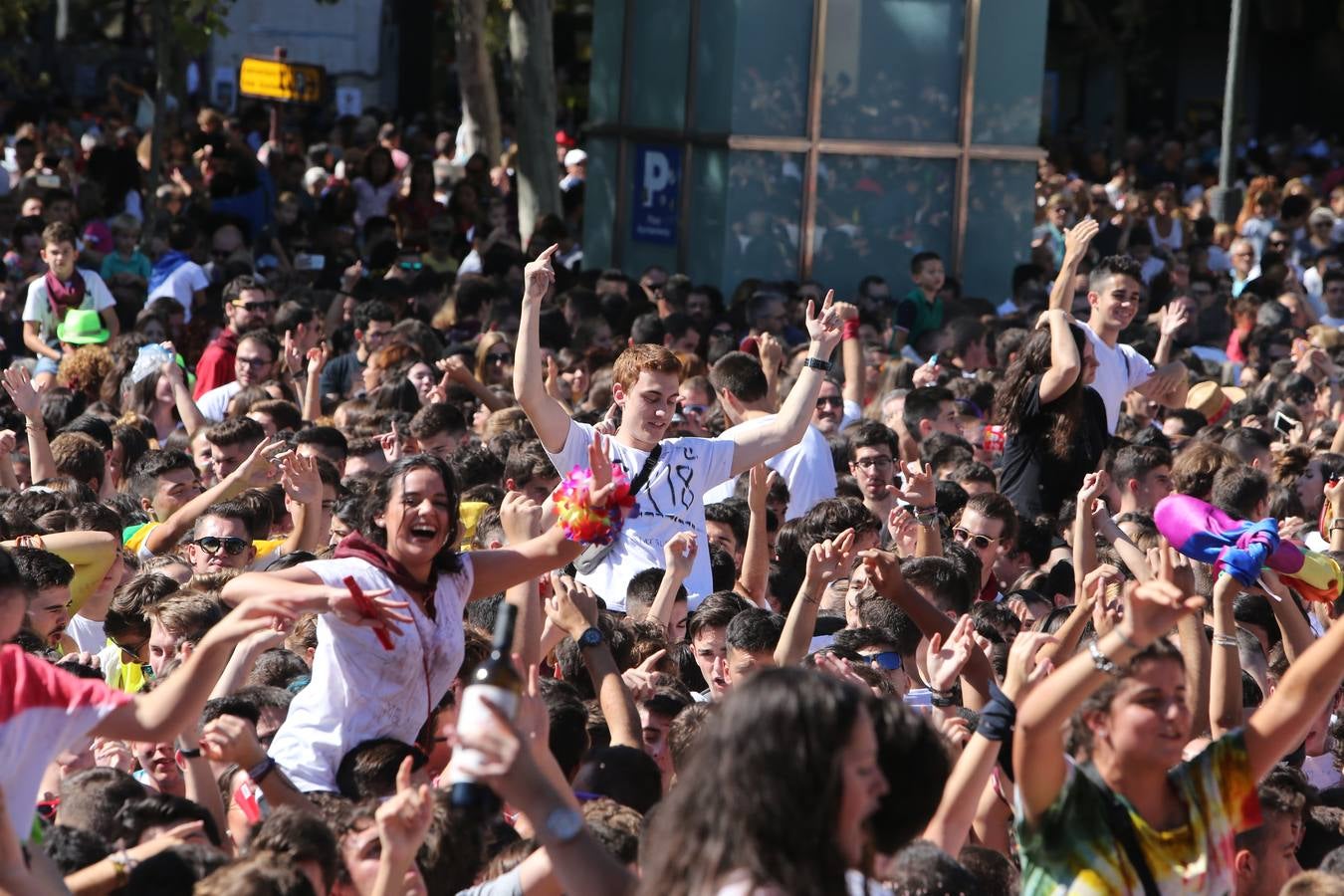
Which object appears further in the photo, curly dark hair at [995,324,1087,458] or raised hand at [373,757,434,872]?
curly dark hair at [995,324,1087,458]

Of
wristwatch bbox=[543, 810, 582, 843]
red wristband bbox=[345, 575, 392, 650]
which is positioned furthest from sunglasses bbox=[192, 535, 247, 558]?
wristwatch bbox=[543, 810, 582, 843]

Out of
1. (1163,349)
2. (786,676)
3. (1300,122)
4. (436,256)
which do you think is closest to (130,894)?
(786,676)

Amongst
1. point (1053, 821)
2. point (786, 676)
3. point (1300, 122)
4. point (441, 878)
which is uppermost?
point (1300, 122)

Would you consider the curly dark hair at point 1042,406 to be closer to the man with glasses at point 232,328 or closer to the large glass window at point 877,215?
the man with glasses at point 232,328

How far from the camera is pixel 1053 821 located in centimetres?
395

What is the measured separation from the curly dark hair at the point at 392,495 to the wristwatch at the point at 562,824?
1.69 m

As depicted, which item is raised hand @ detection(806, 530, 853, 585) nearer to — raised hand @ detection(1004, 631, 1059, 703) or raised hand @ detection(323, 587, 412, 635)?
raised hand @ detection(1004, 631, 1059, 703)

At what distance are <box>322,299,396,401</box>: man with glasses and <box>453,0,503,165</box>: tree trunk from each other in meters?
11.0

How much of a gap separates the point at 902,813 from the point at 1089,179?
2690cm

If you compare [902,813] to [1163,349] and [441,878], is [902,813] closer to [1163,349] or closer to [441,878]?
[441,878]

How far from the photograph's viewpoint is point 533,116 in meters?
20.2

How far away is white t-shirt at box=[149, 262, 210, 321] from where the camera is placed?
14.9m

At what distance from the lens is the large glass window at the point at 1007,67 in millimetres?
17125

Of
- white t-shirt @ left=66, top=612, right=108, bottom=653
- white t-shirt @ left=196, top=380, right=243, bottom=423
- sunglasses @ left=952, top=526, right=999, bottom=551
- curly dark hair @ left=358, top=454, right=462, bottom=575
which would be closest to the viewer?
curly dark hair @ left=358, top=454, right=462, bottom=575
